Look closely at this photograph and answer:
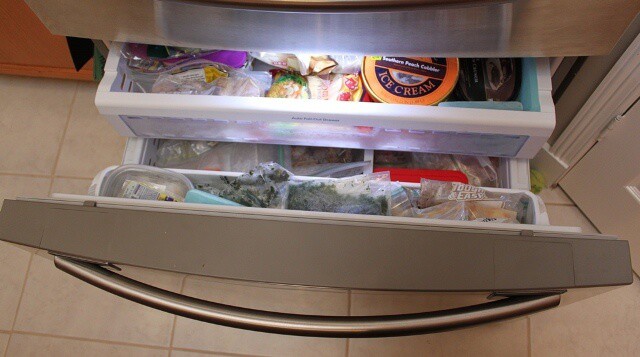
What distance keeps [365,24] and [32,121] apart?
1.10 m

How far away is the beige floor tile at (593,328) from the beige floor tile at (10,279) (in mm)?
1212

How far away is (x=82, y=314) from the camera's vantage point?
1182mm

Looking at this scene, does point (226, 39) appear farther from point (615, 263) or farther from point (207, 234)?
point (615, 263)

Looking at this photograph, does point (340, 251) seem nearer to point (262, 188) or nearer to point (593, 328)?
point (262, 188)

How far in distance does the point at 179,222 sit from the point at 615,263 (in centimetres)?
47

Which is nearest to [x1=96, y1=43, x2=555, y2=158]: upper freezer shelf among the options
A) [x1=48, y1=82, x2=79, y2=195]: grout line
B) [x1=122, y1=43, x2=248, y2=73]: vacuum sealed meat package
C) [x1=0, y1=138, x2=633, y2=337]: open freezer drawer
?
[x1=122, y1=43, x2=248, y2=73]: vacuum sealed meat package

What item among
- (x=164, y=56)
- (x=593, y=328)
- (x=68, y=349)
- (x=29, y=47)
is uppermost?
(x=29, y=47)

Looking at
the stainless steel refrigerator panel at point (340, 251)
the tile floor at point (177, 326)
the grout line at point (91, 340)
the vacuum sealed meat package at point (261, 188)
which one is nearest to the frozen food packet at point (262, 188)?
the vacuum sealed meat package at point (261, 188)

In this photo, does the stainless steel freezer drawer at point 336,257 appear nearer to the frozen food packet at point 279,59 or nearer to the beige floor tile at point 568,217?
the frozen food packet at point 279,59

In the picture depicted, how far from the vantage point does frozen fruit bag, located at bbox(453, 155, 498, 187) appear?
2.96 feet

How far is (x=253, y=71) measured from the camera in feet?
2.74

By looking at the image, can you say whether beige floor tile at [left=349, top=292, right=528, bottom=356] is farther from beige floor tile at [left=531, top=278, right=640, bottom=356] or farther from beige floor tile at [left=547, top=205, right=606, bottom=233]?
beige floor tile at [left=547, top=205, right=606, bottom=233]

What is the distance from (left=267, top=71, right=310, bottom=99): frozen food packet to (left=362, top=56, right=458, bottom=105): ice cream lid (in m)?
0.10

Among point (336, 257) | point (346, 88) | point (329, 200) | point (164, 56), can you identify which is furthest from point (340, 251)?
point (164, 56)
